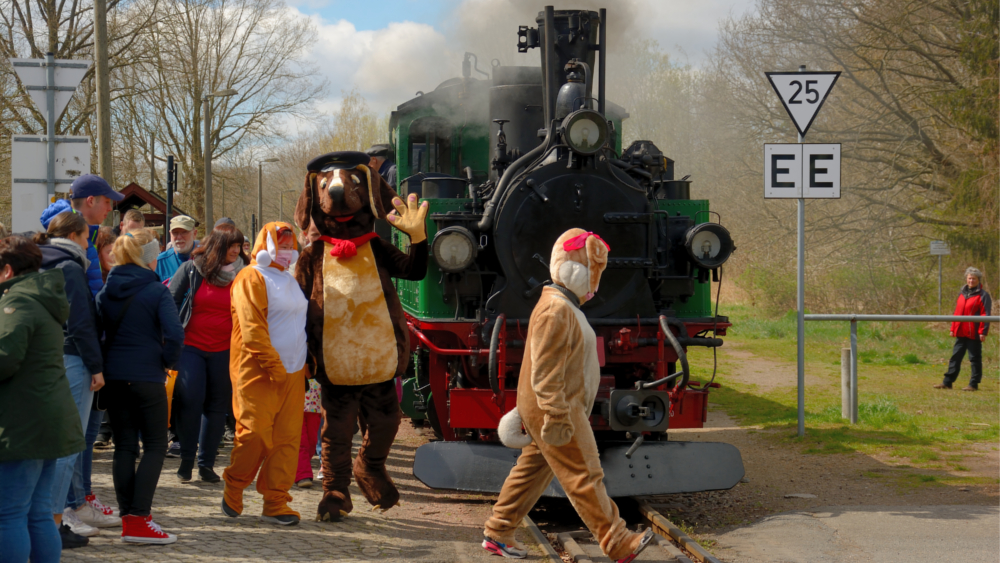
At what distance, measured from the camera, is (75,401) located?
175 inches

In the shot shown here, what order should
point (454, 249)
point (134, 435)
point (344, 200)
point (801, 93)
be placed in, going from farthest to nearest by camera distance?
point (801, 93)
point (454, 249)
point (344, 200)
point (134, 435)

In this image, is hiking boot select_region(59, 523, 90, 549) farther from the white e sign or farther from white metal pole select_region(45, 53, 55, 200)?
the white e sign

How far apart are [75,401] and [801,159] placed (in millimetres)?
6255

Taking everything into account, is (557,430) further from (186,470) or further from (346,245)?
(186,470)

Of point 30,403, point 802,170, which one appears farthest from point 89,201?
point 802,170

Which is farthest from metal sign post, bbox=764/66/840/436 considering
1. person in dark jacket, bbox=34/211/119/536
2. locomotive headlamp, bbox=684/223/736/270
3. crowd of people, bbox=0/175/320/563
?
person in dark jacket, bbox=34/211/119/536

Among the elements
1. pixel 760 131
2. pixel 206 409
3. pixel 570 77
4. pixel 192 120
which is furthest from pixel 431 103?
pixel 192 120

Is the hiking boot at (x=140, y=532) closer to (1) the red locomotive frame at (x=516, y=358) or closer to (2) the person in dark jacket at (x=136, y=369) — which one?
(2) the person in dark jacket at (x=136, y=369)

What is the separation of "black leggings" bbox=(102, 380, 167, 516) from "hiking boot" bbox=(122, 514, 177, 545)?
0.04 metres

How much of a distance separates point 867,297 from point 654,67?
35.5 feet

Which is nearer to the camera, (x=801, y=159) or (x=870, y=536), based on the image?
(x=870, y=536)

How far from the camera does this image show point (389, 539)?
498 centimetres

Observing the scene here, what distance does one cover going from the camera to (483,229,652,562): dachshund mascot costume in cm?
429

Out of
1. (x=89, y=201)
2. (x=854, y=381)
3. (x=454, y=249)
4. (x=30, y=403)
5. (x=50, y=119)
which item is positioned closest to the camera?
(x=30, y=403)
